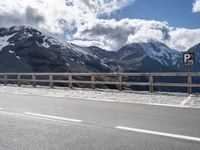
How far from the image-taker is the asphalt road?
6.73 m

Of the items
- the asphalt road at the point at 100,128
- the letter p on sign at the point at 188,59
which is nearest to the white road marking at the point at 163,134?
the asphalt road at the point at 100,128

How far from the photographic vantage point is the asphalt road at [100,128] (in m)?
6.73

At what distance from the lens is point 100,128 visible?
8.33 meters

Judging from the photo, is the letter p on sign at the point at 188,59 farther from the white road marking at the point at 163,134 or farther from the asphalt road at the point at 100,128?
the white road marking at the point at 163,134

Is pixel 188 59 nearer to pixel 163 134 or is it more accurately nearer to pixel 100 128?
pixel 100 128

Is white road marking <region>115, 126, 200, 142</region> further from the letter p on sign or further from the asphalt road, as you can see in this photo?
the letter p on sign

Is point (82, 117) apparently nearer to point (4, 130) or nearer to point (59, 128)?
Result: point (59, 128)

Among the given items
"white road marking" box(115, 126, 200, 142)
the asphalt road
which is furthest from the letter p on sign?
"white road marking" box(115, 126, 200, 142)

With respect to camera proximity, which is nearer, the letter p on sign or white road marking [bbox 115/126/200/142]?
white road marking [bbox 115/126/200/142]

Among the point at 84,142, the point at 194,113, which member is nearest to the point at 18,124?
the point at 84,142

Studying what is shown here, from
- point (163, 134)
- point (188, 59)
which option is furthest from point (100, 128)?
point (188, 59)

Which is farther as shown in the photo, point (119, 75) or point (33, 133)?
point (119, 75)

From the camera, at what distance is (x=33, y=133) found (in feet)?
26.0

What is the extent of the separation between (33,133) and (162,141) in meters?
2.96
